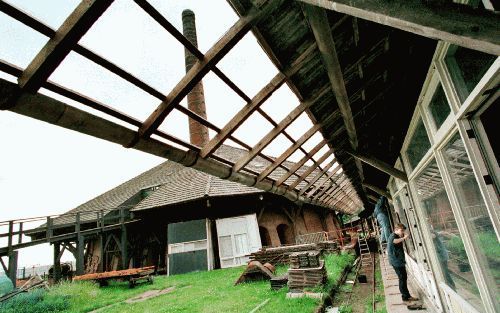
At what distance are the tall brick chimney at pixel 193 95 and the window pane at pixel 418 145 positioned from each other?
10.7 metres

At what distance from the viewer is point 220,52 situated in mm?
2600

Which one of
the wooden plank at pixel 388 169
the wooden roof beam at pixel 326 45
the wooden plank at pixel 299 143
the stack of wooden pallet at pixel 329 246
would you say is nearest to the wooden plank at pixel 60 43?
the wooden roof beam at pixel 326 45

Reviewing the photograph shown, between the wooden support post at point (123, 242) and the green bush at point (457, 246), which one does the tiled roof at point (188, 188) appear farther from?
the green bush at point (457, 246)

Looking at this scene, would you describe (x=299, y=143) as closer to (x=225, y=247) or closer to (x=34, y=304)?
(x=225, y=247)

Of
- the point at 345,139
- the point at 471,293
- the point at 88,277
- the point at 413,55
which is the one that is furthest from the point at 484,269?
the point at 88,277

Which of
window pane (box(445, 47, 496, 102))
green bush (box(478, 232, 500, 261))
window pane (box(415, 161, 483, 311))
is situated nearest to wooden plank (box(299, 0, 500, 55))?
window pane (box(445, 47, 496, 102))

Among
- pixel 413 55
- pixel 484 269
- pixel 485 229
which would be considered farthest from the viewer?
pixel 413 55

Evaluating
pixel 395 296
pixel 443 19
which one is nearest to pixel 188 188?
pixel 395 296

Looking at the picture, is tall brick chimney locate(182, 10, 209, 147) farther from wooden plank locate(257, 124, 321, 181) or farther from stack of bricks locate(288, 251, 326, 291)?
wooden plank locate(257, 124, 321, 181)

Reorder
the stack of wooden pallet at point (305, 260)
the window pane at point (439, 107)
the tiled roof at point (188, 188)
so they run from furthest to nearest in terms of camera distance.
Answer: the tiled roof at point (188, 188) → the stack of wooden pallet at point (305, 260) → the window pane at point (439, 107)

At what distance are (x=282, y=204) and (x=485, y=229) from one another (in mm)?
13345

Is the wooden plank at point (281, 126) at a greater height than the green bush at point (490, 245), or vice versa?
the wooden plank at point (281, 126)

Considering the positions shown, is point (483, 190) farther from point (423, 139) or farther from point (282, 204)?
point (282, 204)

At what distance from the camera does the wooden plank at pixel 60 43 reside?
6.10ft
